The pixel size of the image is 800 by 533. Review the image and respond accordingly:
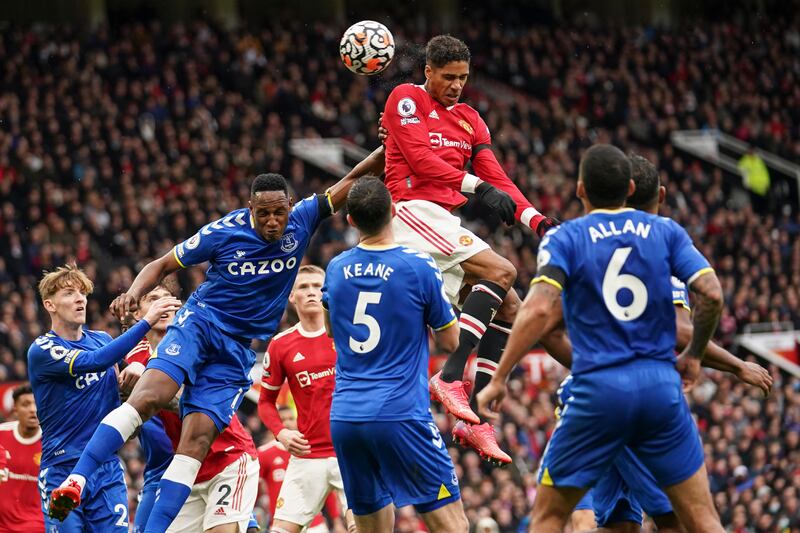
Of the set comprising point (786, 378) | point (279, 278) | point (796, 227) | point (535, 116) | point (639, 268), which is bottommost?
point (786, 378)

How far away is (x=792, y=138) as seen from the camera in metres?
33.6

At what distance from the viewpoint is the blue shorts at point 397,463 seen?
26.5 ft

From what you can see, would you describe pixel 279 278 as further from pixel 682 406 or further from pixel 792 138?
pixel 792 138

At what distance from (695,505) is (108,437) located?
419 centimetres

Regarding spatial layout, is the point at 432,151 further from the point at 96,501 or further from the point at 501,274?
the point at 96,501

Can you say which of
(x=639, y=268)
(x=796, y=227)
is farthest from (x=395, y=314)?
(x=796, y=227)

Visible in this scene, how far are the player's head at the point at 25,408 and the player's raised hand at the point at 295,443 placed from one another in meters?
2.36

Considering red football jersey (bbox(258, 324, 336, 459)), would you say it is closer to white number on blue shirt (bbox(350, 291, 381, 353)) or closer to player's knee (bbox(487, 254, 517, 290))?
player's knee (bbox(487, 254, 517, 290))

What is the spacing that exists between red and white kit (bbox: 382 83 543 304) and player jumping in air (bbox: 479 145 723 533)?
2.49 metres

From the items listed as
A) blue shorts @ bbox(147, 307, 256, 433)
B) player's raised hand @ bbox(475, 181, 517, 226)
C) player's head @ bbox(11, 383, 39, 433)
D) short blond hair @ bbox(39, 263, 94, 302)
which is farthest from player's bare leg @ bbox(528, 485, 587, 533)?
player's head @ bbox(11, 383, 39, 433)

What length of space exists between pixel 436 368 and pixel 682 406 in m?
13.1

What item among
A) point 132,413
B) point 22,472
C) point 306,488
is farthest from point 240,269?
point 22,472

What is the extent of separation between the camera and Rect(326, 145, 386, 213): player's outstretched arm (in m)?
10.3

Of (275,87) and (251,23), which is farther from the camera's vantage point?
(251,23)
